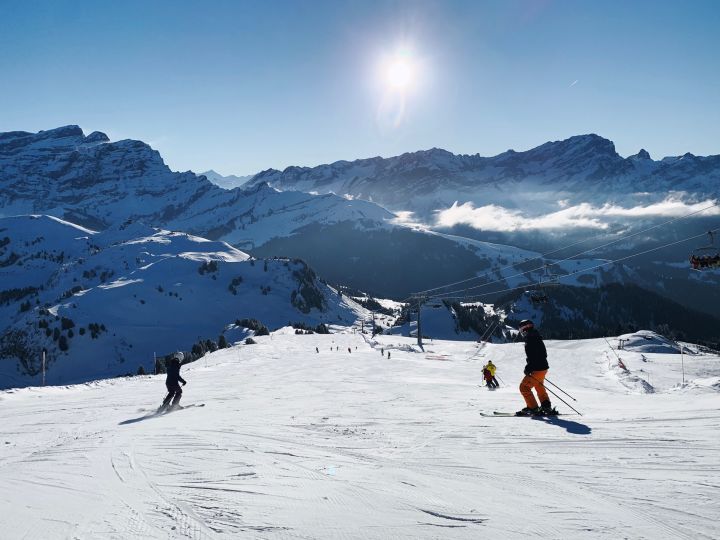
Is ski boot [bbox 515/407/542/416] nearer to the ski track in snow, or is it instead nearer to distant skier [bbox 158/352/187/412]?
the ski track in snow

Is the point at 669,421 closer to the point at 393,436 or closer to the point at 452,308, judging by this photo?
the point at 393,436

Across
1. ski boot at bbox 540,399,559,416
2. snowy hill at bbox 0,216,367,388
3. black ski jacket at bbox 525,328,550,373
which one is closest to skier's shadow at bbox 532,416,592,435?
ski boot at bbox 540,399,559,416

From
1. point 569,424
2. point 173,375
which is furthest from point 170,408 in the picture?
point 569,424

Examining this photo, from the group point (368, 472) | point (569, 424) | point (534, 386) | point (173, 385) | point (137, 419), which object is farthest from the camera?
point (173, 385)

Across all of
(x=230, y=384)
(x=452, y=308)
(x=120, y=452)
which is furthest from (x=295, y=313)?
(x=120, y=452)

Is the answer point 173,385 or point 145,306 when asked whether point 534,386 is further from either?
point 145,306

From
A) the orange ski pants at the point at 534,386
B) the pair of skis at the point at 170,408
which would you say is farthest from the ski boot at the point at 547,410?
the pair of skis at the point at 170,408

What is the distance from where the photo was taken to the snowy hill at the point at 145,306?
82.9 meters

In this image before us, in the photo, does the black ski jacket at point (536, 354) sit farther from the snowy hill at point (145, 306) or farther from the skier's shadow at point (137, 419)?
the snowy hill at point (145, 306)

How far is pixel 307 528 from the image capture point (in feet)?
18.4

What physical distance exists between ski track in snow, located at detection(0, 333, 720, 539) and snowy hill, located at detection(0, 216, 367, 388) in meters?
70.1

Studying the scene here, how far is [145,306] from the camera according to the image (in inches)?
4139

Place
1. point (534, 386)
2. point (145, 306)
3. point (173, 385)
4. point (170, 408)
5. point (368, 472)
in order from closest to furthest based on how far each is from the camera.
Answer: point (368, 472)
point (534, 386)
point (170, 408)
point (173, 385)
point (145, 306)

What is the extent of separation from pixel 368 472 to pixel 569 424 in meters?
5.10
